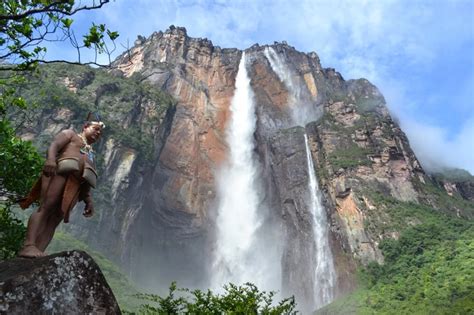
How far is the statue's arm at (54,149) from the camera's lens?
5.51 metres

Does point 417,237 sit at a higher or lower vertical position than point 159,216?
lower

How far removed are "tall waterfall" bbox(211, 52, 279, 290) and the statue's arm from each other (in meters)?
53.5

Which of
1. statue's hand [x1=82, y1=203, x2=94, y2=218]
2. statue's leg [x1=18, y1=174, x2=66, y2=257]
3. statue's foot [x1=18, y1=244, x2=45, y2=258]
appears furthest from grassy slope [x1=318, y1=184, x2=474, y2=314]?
statue's foot [x1=18, y1=244, x2=45, y2=258]

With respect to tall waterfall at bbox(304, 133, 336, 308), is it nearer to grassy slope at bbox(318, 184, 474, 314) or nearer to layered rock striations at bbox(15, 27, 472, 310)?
layered rock striations at bbox(15, 27, 472, 310)

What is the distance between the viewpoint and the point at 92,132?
6375 millimetres

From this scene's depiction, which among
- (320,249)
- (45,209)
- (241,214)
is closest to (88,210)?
(45,209)

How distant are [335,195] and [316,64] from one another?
39507mm

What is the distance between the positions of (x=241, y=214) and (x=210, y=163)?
→ 9286 millimetres

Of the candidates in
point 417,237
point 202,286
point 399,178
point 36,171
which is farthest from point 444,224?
point 36,171

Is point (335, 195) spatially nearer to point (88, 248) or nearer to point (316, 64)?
point (88, 248)

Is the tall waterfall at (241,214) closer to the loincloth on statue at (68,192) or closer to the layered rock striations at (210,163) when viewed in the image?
the layered rock striations at (210,163)

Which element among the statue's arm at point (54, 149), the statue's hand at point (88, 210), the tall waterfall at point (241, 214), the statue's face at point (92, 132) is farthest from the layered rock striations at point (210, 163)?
the statue's arm at point (54, 149)

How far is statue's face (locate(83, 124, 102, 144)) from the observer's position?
6.34 meters

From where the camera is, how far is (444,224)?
50.1 m
